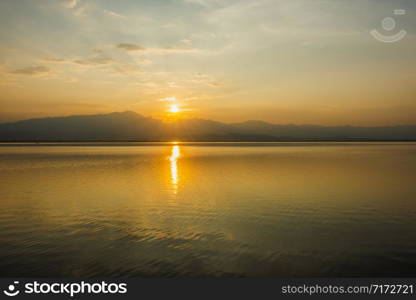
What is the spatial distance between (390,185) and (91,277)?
31.8 m

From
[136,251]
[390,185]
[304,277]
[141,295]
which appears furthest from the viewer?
[390,185]

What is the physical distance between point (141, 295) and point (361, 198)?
71.8 feet

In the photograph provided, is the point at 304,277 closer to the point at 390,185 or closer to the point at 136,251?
the point at 136,251

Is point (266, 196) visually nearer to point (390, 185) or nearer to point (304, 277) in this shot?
point (390, 185)

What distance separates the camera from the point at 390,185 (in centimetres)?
3472

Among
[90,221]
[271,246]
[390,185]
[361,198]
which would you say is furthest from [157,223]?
[390,185]

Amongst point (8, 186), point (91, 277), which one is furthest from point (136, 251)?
point (8, 186)

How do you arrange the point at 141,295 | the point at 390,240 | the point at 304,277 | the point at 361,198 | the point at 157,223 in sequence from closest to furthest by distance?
the point at 141,295 < the point at 304,277 < the point at 390,240 < the point at 157,223 < the point at 361,198

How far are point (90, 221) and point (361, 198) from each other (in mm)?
20745

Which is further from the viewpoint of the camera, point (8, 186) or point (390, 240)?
point (8, 186)

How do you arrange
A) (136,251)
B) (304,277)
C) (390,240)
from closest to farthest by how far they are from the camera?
1. (304,277)
2. (136,251)
3. (390,240)

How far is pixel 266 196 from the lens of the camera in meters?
29.2

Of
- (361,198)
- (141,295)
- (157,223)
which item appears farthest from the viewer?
(361,198)

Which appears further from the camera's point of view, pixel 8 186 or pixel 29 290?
pixel 8 186
